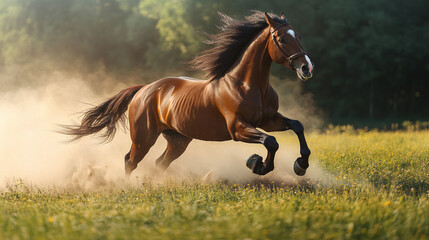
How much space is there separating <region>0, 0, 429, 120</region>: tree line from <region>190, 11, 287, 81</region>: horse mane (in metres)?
13.5

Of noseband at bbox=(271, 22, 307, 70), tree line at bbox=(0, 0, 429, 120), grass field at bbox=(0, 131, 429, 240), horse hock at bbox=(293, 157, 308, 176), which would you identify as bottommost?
grass field at bbox=(0, 131, 429, 240)

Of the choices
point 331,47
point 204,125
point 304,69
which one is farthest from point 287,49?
point 331,47

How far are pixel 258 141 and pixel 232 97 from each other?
2.24 feet

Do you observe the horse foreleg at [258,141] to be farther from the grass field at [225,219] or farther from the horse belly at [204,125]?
the horse belly at [204,125]

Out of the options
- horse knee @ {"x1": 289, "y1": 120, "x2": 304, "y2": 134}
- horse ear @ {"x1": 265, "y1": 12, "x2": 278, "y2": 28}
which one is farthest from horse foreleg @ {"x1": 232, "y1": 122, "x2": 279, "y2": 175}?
horse ear @ {"x1": 265, "y1": 12, "x2": 278, "y2": 28}

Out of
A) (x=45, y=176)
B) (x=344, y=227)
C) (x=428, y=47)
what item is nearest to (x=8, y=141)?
(x=45, y=176)

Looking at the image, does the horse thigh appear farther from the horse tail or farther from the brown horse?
the horse tail

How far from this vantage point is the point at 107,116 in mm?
8094

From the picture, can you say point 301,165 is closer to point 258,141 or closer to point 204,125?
point 258,141

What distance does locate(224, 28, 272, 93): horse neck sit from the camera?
599cm

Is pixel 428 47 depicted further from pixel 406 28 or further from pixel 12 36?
pixel 12 36

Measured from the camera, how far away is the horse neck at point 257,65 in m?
5.99

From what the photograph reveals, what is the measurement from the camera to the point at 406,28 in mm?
22812

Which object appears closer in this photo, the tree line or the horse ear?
the horse ear
